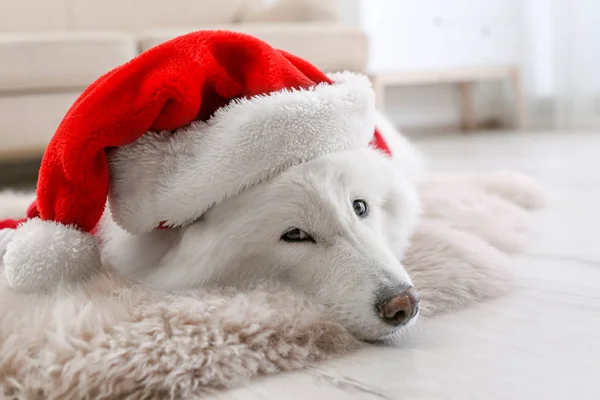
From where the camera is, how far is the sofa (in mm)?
2214

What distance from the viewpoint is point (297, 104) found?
841mm

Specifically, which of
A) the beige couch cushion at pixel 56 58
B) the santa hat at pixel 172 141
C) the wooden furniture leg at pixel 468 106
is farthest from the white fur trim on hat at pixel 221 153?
the wooden furniture leg at pixel 468 106

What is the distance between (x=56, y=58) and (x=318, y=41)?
0.99m

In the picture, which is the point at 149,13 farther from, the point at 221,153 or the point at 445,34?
the point at 221,153

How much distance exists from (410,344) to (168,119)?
0.42 meters

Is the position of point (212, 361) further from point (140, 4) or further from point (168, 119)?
point (140, 4)

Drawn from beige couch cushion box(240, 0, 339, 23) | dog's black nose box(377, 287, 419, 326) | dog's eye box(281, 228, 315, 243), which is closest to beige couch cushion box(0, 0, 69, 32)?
beige couch cushion box(240, 0, 339, 23)

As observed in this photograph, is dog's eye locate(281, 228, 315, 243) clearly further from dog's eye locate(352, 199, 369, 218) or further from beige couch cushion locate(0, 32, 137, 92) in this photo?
beige couch cushion locate(0, 32, 137, 92)

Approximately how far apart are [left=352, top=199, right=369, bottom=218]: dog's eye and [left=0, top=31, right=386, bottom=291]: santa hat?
81mm

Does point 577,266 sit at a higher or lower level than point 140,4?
lower

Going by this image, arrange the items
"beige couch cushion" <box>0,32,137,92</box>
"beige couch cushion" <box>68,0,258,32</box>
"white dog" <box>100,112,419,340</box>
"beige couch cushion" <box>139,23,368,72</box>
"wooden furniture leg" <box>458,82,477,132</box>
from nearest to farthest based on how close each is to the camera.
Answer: "white dog" <box>100,112,419,340</box>
"beige couch cushion" <box>0,32,137,92</box>
"beige couch cushion" <box>139,23,368,72</box>
"beige couch cushion" <box>68,0,258,32</box>
"wooden furniture leg" <box>458,82,477,132</box>

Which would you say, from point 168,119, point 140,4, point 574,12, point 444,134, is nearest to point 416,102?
point 444,134

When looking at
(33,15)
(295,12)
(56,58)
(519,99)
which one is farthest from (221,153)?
(519,99)

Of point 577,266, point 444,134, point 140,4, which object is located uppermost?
point 140,4
